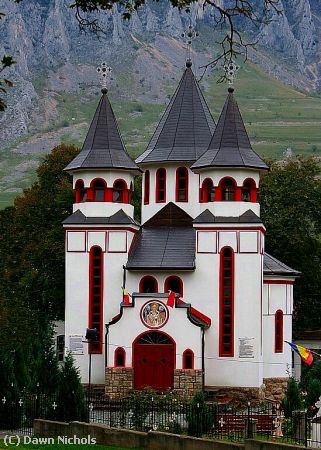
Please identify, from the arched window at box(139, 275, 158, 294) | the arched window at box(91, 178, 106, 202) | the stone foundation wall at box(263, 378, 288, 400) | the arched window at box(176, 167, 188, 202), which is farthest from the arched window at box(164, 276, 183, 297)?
the stone foundation wall at box(263, 378, 288, 400)

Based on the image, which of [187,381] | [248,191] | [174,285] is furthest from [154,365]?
[248,191]

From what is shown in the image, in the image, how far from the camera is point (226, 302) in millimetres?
52875

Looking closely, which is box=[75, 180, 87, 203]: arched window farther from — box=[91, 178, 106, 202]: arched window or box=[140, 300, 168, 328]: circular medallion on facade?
box=[140, 300, 168, 328]: circular medallion on facade

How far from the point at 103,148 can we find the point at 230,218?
6.67 metres

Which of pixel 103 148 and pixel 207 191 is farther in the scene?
pixel 103 148

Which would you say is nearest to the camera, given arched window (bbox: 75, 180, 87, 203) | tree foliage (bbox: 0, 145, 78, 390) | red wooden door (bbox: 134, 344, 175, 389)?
red wooden door (bbox: 134, 344, 175, 389)

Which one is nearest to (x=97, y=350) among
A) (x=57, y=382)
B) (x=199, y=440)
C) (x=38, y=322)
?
(x=38, y=322)

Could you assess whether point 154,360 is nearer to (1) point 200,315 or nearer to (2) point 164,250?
(1) point 200,315

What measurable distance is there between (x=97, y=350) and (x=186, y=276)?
191 inches

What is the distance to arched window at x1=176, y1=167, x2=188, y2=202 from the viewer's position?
57.4 m

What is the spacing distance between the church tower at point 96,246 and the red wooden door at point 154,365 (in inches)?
95.2

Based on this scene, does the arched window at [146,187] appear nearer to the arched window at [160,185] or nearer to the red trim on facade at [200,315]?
the arched window at [160,185]

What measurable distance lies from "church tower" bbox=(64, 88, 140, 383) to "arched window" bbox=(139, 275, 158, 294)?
90 cm

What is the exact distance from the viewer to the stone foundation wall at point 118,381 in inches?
2021
